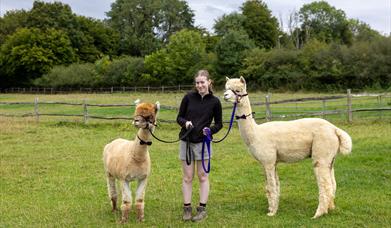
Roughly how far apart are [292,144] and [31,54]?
57.3m

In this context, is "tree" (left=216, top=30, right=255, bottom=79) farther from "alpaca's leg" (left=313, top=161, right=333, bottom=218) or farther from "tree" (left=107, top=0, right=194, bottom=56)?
"alpaca's leg" (left=313, top=161, right=333, bottom=218)

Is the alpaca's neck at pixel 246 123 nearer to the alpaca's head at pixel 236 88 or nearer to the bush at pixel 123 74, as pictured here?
the alpaca's head at pixel 236 88

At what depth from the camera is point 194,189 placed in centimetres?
766

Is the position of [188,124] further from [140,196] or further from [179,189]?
[179,189]

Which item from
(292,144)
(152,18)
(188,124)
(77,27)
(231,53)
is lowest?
(292,144)

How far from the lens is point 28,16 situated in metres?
67.7

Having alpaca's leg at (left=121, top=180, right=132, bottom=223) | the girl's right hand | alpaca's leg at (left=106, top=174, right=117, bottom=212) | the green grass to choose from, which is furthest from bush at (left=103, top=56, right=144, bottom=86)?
the girl's right hand

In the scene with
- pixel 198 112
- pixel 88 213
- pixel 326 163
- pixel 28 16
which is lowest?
pixel 88 213

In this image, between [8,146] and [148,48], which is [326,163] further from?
[148,48]

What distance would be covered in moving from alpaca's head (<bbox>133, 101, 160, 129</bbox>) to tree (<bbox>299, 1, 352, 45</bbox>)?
198 feet

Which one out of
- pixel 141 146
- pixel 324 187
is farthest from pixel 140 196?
pixel 324 187

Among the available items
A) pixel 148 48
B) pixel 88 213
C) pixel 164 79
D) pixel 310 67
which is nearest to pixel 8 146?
pixel 88 213

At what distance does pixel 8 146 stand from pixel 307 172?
9099 millimetres

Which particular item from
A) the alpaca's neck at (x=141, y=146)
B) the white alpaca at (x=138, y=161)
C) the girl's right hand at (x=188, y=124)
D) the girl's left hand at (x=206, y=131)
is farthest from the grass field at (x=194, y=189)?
the girl's right hand at (x=188, y=124)
